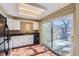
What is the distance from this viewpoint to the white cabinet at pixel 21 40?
1.43m

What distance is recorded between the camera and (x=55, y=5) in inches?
54.8

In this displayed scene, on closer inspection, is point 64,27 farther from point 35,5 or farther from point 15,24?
point 15,24

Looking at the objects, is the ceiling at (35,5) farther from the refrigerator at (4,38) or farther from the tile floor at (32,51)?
the tile floor at (32,51)

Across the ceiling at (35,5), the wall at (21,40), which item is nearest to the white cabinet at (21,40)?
the wall at (21,40)

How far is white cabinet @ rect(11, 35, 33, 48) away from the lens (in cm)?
143

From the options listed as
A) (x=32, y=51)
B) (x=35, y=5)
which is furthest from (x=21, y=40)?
(x=35, y=5)

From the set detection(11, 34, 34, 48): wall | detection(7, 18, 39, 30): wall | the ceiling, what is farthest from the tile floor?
the ceiling

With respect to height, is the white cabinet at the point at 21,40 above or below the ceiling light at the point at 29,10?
below

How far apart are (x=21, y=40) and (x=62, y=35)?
2.14 feet

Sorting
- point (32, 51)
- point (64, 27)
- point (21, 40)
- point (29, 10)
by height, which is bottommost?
point (32, 51)

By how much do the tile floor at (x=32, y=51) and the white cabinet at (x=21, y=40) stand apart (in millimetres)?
77

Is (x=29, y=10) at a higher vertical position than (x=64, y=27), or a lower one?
higher

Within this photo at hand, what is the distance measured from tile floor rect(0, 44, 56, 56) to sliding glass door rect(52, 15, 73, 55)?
143 millimetres

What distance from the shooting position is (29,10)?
139cm
